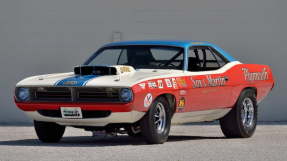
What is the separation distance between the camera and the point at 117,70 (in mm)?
11070

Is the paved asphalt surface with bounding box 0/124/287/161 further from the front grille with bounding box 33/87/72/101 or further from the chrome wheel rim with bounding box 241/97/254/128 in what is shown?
the front grille with bounding box 33/87/72/101

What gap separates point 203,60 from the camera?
12.6 metres

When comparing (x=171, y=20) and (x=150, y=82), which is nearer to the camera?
(x=150, y=82)

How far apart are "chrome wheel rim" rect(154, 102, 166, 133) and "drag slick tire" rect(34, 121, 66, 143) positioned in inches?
50.1

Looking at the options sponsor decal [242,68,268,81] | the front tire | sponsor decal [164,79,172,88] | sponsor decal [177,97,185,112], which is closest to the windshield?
sponsor decal [177,97,185,112]

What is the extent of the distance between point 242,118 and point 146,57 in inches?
68.8

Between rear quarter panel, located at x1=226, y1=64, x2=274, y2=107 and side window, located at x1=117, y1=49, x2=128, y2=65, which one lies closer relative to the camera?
side window, located at x1=117, y1=49, x2=128, y2=65

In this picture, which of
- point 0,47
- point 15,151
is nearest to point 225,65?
point 15,151

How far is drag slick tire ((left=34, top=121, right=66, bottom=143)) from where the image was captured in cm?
1141

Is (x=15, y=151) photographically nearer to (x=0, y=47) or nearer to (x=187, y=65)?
(x=187, y=65)

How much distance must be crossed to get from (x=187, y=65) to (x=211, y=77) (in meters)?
0.40

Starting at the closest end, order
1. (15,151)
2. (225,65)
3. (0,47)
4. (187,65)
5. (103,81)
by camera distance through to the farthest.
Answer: (15,151)
(103,81)
(187,65)
(225,65)
(0,47)

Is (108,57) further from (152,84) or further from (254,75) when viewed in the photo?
(254,75)

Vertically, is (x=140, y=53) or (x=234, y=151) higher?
(x=140, y=53)
